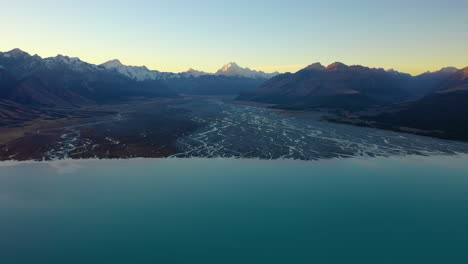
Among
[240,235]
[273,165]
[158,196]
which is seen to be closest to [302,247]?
[240,235]

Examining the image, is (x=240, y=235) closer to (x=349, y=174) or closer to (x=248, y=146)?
(x=349, y=174)

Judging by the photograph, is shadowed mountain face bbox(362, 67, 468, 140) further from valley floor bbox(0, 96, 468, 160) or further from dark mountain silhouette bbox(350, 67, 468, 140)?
valley floor bbox(0, 96, 468, 160)

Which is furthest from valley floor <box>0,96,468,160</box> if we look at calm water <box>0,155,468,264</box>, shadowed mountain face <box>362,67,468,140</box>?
shadowed mountain face <box>362,67,468,140</box>

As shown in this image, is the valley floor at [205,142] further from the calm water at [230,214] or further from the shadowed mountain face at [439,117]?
the shadowed mountain face at [439,117]

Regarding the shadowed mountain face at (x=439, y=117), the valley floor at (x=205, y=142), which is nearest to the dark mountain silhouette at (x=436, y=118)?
the shadowed mountain face at (x=439, y=117)

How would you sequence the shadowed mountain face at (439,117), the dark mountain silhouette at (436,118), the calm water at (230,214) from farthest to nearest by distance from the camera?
the shadowed mountain face at (439,117) → the dark mountain silhouette at (436,118) → the calm water at (230,214)

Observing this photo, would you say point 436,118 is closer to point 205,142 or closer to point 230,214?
point 205,142

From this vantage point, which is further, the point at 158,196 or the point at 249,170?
the point at 249,170

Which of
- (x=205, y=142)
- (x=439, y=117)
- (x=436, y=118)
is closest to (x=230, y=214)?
(x=205, y=142)
